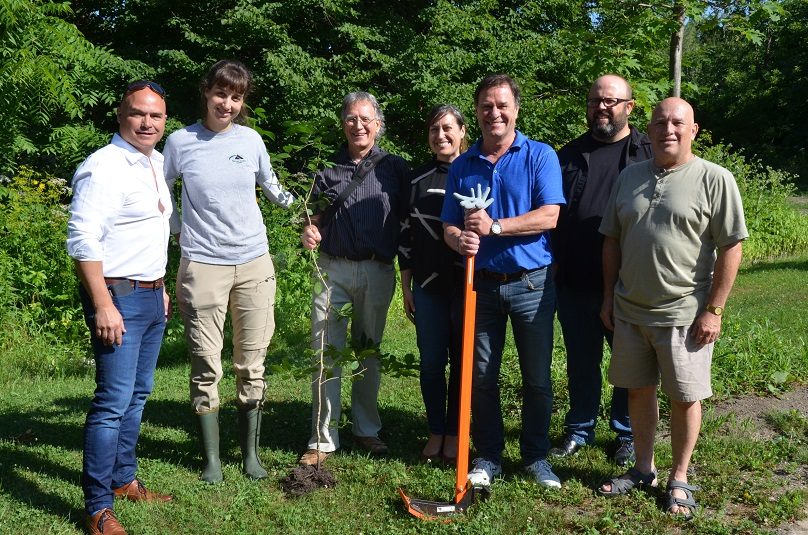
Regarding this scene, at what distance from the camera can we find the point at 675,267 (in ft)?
11.6

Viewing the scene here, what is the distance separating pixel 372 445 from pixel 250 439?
0.76 m

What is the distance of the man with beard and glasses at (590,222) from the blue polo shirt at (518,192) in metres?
0.31

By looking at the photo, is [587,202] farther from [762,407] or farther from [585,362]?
[762,407]

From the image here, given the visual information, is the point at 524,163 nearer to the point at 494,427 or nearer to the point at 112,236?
the point at 494,427

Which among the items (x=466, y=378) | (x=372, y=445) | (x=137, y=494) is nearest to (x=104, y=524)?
(x=137, y=494)

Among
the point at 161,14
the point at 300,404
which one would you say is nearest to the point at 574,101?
the point at 300,404

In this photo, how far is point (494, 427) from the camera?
13.7 feet

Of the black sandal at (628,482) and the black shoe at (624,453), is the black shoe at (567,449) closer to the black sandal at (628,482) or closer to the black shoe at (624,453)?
the black shoe at (624,453)

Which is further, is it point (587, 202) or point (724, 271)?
point (587, 202)

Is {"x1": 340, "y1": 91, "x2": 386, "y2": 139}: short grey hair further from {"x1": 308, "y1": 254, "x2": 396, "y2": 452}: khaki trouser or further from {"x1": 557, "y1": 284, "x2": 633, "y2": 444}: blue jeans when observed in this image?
{"x1": 557, "y1": 284, "x2": 633, "y2": 444}: blue jeans

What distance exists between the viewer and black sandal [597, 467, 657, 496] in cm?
388

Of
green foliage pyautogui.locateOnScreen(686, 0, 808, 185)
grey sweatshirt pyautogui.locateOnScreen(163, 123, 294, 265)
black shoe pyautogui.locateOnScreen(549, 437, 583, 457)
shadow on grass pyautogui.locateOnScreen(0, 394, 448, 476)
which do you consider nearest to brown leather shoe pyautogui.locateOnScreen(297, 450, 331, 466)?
shadow on grass pyautogui.locateOnScreen(0, 394, 448, 476)

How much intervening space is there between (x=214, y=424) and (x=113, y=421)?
75 cm

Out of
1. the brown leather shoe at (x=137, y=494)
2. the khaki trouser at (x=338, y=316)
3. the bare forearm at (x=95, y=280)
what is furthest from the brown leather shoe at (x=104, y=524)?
the khaki trouser at (x=338, y=316)
